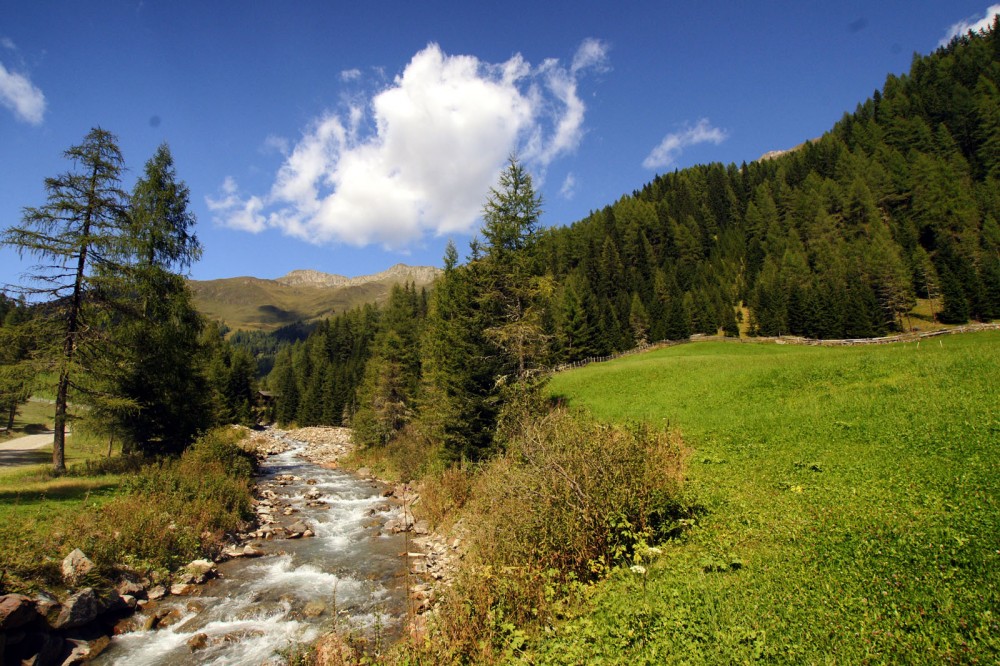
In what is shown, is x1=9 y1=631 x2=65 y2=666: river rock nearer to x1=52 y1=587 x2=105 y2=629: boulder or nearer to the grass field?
x1=52 y1=587 x2=105 y2=629: boulder

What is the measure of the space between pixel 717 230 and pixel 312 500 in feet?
409

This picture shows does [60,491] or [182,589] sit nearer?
[182,589]

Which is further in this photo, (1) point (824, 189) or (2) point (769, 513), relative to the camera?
(1) point (824, 189)

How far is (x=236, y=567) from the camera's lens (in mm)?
14297

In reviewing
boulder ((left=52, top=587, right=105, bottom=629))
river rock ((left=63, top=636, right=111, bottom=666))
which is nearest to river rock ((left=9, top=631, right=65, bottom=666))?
river rock ((left=63, top=636, right=111, bottom=666))

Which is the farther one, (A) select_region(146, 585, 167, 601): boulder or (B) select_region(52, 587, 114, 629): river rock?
(A) select_region(146, 585, 167, 601): boulder

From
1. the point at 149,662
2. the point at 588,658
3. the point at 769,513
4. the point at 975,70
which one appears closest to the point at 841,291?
the point at 769,513

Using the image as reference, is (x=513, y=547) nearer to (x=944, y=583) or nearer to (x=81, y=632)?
(x=944, y=583)

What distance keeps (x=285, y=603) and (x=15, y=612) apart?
5.40 meters

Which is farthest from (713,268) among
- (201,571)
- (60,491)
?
(60,491)

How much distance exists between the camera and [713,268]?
98.4 m

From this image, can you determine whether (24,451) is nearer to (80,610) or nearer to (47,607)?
(80,610)

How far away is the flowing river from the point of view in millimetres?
9547

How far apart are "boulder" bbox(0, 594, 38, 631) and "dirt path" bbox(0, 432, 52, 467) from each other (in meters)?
23.5
